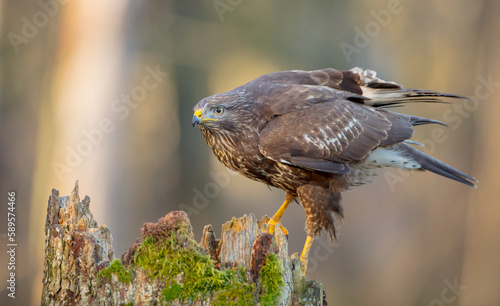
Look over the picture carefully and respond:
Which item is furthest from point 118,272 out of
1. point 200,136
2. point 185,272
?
point 200,136

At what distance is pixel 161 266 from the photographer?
15.9ft

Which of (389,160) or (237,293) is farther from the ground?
(389,160)

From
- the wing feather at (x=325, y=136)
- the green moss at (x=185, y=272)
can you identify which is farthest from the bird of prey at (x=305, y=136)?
the green moss at (x=185, y=272)

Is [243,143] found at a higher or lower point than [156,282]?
higher

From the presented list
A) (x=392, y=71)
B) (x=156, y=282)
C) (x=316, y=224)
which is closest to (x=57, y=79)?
(x=316, y=224)

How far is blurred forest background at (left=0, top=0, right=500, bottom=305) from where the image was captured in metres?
11.1

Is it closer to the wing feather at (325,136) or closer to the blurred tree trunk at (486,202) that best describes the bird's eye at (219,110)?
the wing feather at (325,136)

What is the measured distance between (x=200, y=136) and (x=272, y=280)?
38.6 feet

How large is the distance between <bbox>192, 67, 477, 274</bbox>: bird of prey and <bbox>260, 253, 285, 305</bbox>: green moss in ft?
6.23

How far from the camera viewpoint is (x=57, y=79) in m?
11.2

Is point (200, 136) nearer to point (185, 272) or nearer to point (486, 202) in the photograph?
point (486, 202)

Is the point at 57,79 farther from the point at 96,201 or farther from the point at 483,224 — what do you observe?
the point at 483,224

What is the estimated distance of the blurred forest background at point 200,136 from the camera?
36.3 feet

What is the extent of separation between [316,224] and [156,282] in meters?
2.88
